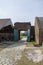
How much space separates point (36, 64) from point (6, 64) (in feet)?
6.10

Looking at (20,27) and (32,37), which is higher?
(20,27)

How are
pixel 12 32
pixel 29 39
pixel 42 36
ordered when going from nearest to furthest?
pixel 42 36 → pixel 29 39 → pixel 12 32

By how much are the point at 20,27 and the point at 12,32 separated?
102 inches

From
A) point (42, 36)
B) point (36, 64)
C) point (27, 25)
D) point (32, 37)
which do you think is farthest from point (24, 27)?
point (36, 64)

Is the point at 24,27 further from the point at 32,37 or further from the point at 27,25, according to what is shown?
the point at 32,37

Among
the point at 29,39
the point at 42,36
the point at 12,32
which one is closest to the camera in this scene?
the point at 42,36

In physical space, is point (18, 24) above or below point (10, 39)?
above

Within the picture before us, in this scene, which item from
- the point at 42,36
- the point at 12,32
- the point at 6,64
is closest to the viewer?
the point at 6,64

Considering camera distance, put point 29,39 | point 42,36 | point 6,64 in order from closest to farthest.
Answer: point 6,64 → point 42,36 → point 29,39

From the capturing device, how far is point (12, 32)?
35.8 m

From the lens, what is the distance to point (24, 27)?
34.4 m

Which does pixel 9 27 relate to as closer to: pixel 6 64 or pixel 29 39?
pixel 29 39

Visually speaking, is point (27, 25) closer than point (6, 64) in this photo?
No

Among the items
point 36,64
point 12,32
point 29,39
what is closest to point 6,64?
point 36,64
